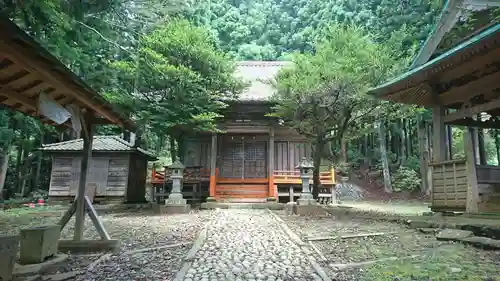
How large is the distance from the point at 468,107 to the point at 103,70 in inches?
638

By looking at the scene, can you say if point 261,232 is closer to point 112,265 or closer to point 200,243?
point 200,243

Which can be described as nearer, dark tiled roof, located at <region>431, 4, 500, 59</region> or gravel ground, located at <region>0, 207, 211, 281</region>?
gravel ground, located at <region>0, 207, 211, 281</region>

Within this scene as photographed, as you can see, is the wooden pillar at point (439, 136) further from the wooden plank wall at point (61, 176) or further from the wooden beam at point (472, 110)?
the wooden plank wall at point (61, 176)

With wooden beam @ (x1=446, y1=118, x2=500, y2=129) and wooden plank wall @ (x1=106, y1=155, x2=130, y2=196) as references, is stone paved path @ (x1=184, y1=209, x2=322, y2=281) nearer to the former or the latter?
wooden beam @ (x1=446, y1=118, x2=500, y2=129)

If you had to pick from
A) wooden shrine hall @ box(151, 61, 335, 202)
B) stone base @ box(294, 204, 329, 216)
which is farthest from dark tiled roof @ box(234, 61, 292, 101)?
stone base @ box(294, 204, 329, 216)

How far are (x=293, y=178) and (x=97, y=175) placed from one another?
9.26m

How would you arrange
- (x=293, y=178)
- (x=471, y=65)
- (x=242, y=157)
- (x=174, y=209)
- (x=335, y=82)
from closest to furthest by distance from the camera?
(x=471, y=65) → (x=335, y=82) → (x=174, y=209) → (x=293, y=178) → (x=242, y=157)

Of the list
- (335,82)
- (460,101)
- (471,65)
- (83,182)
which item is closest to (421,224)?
(460,101)

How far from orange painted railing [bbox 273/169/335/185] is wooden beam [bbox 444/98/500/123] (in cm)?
749

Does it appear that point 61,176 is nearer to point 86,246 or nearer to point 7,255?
point 86,246

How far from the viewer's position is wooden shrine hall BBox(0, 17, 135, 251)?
310cm

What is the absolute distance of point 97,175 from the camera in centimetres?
1531

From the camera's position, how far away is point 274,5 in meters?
35.9

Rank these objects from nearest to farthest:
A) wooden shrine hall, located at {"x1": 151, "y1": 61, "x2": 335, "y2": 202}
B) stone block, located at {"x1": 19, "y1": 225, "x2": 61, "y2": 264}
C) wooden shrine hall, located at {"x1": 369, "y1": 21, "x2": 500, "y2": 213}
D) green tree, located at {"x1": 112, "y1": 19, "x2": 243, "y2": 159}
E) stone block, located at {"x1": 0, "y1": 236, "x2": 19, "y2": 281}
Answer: stone block, located at {"x1": 0, "y1": 236, "x2": 19, "y2": 281}, stone block, located at {"x1": 19, "y1": 225, "x2": 61, "y2": 264}, wooden shrine hall, located at {"x1": 369, "y1": 21, "x2": 500, "y2": 213}, green tree, located at {"x1": 112, "y1": 19, "x2": 243, "y2": 159}, wooden shrine hall, located at {"x1": 151, "y1": 61, "x2": 335, "y2": 202}
